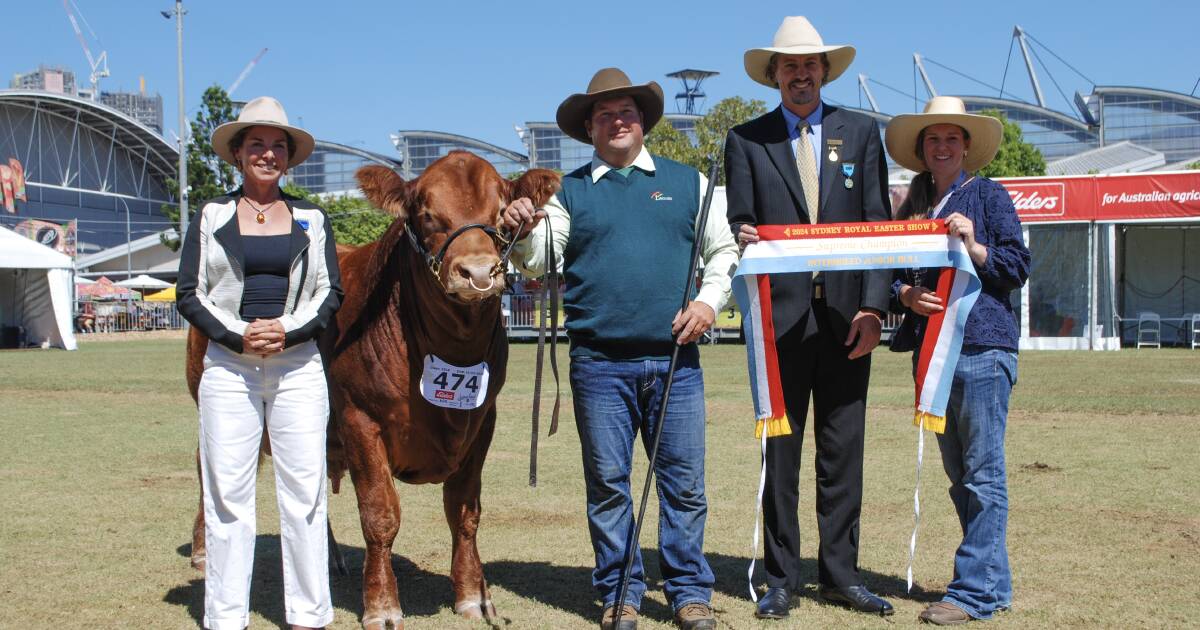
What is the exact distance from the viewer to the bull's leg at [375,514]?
4750 millimetres

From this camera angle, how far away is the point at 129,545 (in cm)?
643

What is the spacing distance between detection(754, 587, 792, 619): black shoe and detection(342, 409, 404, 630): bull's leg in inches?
65.4

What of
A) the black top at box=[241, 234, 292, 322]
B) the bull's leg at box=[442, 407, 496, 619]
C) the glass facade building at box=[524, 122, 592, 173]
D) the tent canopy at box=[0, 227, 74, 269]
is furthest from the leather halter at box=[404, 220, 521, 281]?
the glass facade building at box=[524, 122, 592, 173]

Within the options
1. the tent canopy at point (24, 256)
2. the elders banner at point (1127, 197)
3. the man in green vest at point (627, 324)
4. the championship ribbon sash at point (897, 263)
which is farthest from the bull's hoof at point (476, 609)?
the tent canopy at point (24, 256)

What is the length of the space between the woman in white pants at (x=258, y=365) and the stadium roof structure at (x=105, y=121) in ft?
257

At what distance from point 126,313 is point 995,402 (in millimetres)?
54368

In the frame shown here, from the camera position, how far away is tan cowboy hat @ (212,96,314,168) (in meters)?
4.52

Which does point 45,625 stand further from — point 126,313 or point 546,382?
point 126,313

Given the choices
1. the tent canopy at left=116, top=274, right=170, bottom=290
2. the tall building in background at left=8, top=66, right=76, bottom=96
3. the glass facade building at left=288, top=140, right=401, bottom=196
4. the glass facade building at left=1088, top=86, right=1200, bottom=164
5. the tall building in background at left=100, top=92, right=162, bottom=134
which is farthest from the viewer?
the tall building in background at left=100, top=92, right=162, bottom=134

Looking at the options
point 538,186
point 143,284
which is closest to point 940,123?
point 538,186

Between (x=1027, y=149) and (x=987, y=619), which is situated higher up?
(x=1027, y=149)

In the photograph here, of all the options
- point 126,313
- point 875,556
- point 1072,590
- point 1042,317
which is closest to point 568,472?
point 875,556

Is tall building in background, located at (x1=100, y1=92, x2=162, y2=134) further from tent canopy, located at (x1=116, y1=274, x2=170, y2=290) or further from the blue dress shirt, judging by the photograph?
the blue dress shirt

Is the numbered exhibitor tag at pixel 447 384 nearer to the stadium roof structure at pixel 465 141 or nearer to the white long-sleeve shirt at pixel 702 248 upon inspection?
the white long-sleeve shirt at pixel 702 248
